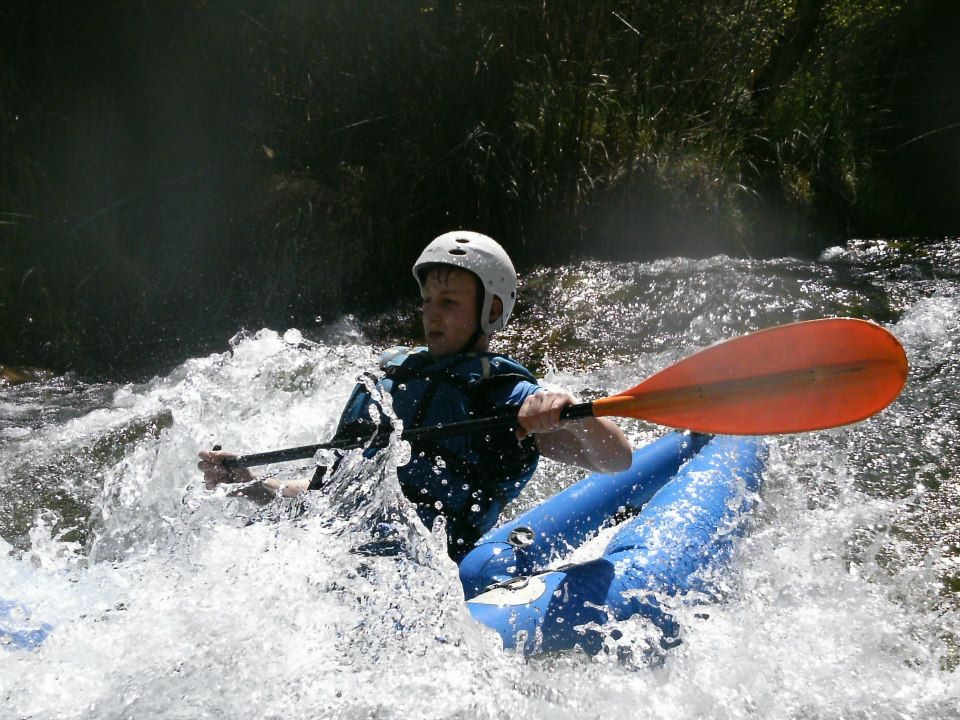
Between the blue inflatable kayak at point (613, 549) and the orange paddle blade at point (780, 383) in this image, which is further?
the orange paddle blade at point (780, 383)

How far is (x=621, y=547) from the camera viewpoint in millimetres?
2859

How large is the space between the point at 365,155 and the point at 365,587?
475 cm

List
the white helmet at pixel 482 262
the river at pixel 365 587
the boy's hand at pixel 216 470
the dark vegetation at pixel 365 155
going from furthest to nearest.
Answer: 1. the dark vegetation at pixel 365 155
2. the boy's hand at pixel 216 470
3. the white helmet at pixel 482 262
4. the river at pixel 365 587

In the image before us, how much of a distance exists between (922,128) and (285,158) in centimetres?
504

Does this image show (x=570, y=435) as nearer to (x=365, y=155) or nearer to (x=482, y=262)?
(x=482, y=262)

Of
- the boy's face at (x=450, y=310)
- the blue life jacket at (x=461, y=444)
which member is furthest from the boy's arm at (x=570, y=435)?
the boy's face at (x=450, y=310)

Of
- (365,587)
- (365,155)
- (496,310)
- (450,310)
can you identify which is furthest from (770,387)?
(365,155)

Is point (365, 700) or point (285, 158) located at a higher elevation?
point (285, 158)

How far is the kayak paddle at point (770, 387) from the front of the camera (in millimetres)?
2600

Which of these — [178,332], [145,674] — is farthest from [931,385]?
Answer: [178,332]

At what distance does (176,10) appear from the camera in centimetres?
691

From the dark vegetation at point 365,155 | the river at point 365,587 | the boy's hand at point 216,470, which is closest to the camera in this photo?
the river at point 365,587

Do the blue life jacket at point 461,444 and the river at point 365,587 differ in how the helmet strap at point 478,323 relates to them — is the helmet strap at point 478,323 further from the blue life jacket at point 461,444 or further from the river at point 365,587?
the river at point 365,587

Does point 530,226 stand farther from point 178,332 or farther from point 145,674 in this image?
point 145,674
